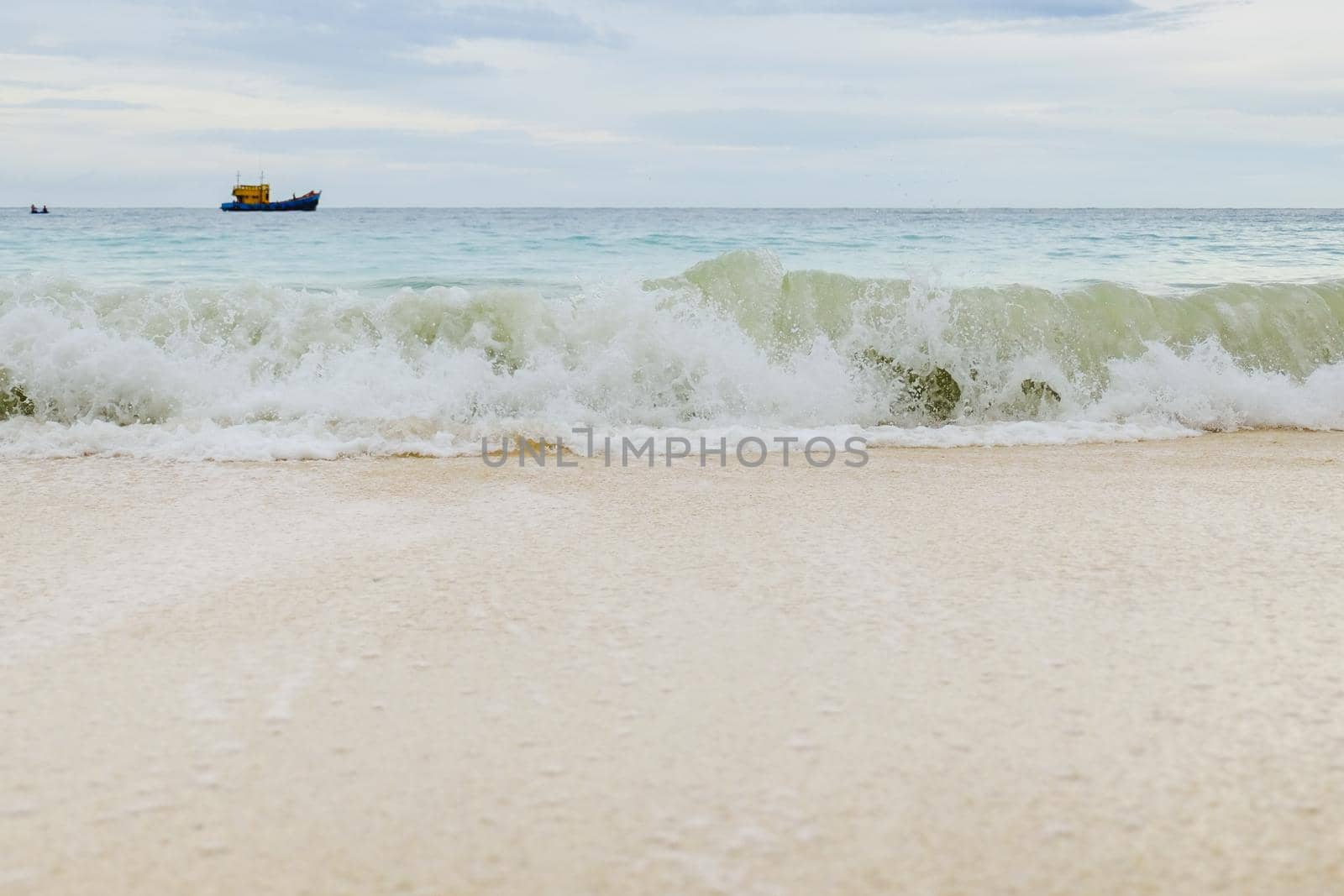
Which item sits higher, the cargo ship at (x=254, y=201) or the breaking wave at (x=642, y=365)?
the cargo ship at (x=254, y=201)

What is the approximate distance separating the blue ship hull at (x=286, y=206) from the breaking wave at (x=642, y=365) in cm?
4400

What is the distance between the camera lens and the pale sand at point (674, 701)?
1326 millimetres

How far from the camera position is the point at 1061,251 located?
14.4 metres

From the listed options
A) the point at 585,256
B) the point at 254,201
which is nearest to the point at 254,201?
the point at 254,201

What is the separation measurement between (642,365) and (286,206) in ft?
157

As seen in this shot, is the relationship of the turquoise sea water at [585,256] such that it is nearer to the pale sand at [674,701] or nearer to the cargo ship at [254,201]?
the pale sand at [674,701]

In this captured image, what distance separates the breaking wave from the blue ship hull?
44001mm

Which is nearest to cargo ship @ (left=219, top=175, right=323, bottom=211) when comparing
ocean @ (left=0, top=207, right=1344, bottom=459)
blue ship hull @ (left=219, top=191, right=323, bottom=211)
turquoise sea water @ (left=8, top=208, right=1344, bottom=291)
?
blue ship hull @ (left=219, top=191, right=323, bottom=211)

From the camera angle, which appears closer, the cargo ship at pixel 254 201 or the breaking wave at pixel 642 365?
the breaking wave at pixel 642 365

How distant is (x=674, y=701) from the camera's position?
174 cm

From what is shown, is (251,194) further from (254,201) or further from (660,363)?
(660,363)

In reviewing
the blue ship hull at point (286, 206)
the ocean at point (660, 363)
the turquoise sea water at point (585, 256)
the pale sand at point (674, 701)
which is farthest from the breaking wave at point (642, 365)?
the blue ship hull at point (286, 206)

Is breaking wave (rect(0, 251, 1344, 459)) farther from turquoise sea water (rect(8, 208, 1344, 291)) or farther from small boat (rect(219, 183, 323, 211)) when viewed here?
small boat (rect(219, 183, 323, 211))

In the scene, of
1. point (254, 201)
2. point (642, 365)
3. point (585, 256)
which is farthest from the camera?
point (254, 201)
